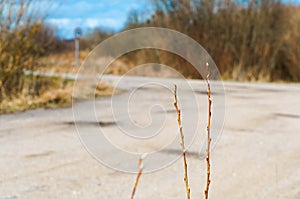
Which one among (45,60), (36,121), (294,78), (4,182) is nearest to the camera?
(4,182)

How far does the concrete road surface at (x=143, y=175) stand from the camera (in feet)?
10.9

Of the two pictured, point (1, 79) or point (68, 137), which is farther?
point (1, 79)

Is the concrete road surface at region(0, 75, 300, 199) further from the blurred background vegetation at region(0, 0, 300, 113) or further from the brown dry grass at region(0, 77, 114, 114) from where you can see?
the blurred background vegetation at region(0, 0, 300, 113)

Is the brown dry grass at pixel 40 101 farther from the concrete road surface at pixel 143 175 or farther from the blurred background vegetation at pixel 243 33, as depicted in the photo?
the blurred background vegetation at pixel 243 33

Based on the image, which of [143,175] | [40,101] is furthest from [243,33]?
[143,175]

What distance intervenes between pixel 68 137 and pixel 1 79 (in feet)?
12.2

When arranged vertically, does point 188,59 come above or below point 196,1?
below

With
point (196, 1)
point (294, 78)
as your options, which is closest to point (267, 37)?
point (294, 78)

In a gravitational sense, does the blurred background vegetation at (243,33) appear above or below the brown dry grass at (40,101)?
above

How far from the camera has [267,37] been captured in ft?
65.5

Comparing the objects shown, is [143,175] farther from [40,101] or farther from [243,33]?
[243,33]

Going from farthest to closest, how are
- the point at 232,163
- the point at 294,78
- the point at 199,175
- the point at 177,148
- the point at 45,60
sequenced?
the point at 294,78, the point at 45,60, the point at 177,148, the point at 232,163, the point at 199,175

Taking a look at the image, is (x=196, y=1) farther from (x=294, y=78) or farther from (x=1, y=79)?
(x=1, y=79)

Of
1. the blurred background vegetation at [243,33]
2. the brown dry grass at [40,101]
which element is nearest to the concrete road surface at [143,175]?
the brown dry grass at [40,101]
